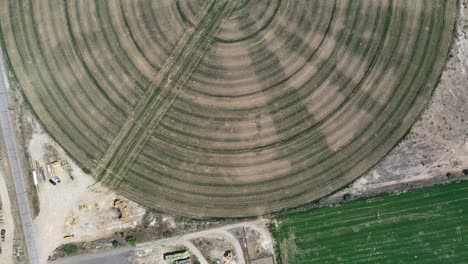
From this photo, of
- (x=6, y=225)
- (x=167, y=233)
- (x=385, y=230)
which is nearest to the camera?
(x=385, y=230)

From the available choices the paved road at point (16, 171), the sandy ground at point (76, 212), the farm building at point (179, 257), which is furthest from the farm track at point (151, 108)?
the farm building at point (179, 257)

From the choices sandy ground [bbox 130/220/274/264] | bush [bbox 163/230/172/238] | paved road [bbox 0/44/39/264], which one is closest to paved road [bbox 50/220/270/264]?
sandy ground [bbox 130/220/274/264]

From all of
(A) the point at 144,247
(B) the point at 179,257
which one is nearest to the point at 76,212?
(A) the point at 144,247

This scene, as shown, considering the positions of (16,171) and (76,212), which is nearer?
(76,212)

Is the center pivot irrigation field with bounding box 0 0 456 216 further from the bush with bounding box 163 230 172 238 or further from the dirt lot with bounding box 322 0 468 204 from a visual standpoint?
the bush with bounding box 163 230 172 238

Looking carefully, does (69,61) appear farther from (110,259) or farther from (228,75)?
(110,259)

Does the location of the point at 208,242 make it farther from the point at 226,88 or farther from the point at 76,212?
the point at 226,88

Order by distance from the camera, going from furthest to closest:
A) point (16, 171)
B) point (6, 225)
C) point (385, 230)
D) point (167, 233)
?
point (16, 171)
point (6, 225)
point (167, 233)
point (385, 230)

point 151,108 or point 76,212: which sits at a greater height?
point 151,108

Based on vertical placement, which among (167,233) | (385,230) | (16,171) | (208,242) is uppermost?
(16,171)
